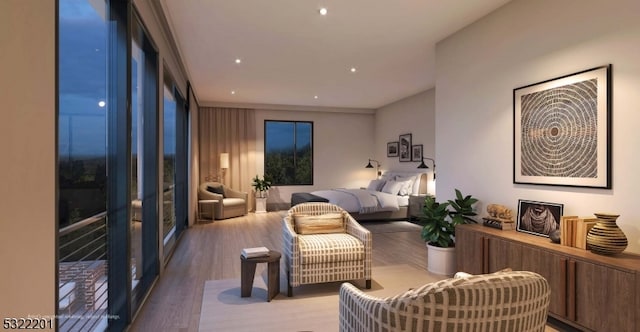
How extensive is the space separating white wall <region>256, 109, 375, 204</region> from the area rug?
18.5 ft

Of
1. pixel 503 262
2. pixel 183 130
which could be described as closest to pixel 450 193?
pixel 503 262

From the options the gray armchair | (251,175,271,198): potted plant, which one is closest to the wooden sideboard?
the gray armchair

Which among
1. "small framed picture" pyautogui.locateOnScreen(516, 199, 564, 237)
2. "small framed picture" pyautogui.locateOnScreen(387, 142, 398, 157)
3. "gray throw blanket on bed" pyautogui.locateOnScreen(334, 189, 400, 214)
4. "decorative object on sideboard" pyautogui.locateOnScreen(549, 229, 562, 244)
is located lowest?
"gray throw blanket on bed" pyautogui.locateOnScreen(334, 189, 400, 214)

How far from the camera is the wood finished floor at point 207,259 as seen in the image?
2.70 meters

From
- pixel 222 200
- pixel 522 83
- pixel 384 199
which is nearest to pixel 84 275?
pixel 522 83

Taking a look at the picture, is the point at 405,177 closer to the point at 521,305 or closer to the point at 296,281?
the point at 296,281

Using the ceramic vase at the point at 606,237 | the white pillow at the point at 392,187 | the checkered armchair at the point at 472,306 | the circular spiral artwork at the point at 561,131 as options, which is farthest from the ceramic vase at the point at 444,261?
the white pillow at the point at 392,187

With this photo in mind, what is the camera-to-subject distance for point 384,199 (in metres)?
7.17

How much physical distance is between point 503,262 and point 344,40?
10.1 feet

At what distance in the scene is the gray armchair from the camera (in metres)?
7.26

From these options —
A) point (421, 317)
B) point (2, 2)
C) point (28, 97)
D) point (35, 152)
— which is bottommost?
point (421, 317)

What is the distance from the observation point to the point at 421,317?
4.19 ft

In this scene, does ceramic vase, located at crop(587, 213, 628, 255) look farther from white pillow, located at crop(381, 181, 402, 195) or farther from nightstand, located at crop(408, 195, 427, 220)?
white pillow, located at crop(381, 181, 402, 195)

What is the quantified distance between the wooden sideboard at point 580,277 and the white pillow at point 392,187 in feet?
14.1
